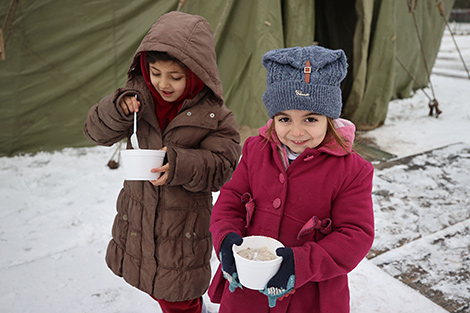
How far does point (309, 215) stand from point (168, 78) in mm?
773

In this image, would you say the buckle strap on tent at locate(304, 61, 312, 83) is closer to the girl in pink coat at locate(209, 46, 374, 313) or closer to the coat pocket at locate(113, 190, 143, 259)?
the girl in pink coat at locate(209, 46, 374, 313)

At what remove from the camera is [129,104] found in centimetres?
160

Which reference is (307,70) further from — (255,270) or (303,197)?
(255,270)

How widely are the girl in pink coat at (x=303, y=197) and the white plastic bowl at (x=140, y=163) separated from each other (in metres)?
0.29

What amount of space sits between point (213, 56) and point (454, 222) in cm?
251

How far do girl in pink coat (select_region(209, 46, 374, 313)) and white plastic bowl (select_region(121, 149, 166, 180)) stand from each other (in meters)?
0.29

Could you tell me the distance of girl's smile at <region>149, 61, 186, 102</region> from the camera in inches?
64.6

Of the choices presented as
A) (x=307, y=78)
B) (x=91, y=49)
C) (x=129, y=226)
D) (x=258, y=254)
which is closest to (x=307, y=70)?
(x=307, y=78)

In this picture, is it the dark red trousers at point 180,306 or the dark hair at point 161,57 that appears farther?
the dark red trousers at point 180,306

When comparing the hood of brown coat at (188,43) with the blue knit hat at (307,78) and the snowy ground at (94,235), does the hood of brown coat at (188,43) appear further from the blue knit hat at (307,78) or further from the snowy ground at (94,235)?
the snowy ground at (94,235)

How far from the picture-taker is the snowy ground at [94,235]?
2.38 metres

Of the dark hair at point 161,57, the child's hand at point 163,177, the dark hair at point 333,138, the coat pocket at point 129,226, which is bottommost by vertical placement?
the coat pocket at point 129,226

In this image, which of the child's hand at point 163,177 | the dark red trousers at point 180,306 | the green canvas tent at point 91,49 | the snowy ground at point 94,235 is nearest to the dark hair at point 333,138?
the child's hand at point 163,177

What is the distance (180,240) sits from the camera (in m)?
1.77
